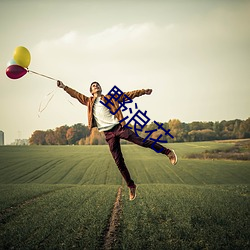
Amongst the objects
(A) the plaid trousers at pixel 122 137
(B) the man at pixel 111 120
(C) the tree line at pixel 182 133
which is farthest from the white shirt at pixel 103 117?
(C) the tree line at pixel 182 133

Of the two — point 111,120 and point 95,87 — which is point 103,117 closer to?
point 111,120

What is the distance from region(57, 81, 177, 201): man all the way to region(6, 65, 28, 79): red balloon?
4.52 ft

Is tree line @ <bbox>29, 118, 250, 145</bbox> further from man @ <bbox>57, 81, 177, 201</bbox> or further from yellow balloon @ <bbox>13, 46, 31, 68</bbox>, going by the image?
man @ <bbox>57, 81, 177, 201</bbox>

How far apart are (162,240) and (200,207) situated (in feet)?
13.7

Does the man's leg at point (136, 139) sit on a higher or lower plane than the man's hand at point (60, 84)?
lower

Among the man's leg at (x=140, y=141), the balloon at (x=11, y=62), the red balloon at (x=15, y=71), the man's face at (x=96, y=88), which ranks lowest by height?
the man's leg at (x=140, y=141)

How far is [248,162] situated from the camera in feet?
127

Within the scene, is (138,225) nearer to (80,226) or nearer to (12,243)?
(80,226)

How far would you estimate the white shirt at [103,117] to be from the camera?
5863mm

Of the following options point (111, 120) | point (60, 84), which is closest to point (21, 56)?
point (60, 84)

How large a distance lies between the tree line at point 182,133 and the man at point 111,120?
143ft

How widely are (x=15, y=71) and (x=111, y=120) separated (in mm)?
2823

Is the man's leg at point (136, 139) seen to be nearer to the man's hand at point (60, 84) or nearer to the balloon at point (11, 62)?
the man's hand at point (60, 84)

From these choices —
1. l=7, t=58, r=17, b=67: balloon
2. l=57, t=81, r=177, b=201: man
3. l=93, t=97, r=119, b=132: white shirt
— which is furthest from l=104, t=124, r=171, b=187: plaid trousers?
l=7, t=58, r=17, b=67: balloon
